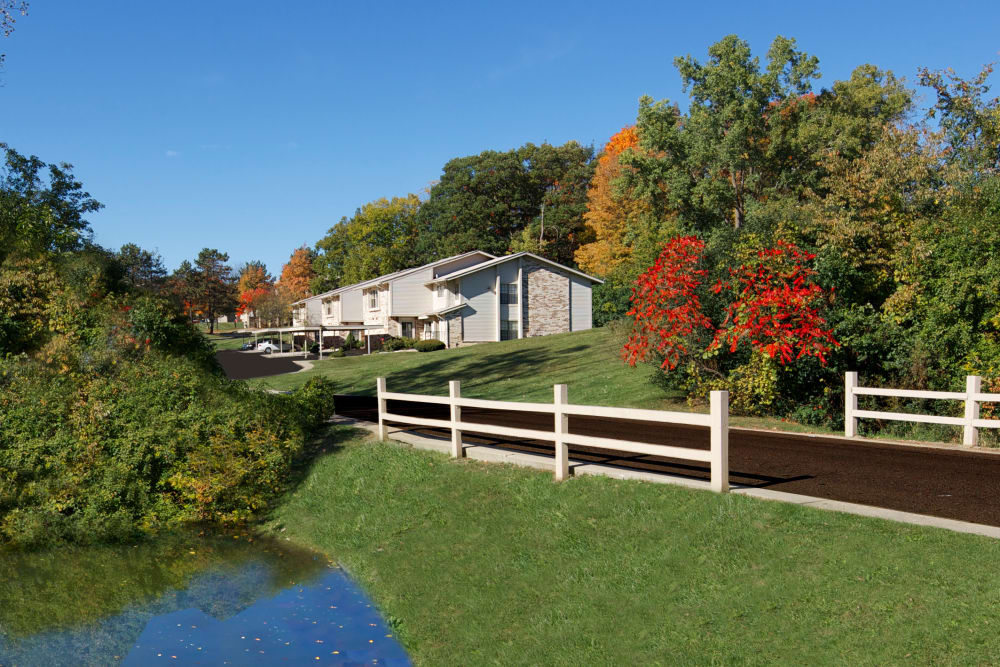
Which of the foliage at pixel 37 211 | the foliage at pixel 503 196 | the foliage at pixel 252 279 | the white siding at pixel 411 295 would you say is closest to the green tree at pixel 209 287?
the foliage at pixel 252 279

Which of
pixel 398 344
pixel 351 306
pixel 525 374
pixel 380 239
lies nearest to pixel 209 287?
pixel 380 239

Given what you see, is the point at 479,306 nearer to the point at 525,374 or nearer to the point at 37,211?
the point at 525,374

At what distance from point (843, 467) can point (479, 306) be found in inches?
1803

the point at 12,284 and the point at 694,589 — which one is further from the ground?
the point at 12,284

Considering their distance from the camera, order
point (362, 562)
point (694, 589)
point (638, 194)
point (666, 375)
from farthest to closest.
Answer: point (638, 194), point (666, 375), point (362, 562), point (694, 589)

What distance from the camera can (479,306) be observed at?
56.0 m

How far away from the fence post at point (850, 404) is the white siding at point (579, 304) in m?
44.1

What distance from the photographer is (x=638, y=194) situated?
4294 centimetres

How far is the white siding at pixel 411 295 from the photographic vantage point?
202 ft

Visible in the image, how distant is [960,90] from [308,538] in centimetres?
2223

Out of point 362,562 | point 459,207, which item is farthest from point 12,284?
point 459,207

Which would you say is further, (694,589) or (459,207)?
(459,207)

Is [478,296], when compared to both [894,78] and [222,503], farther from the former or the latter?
[222,503]

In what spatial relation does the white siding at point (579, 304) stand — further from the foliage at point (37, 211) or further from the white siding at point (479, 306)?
the foliage at point (37, 211)
